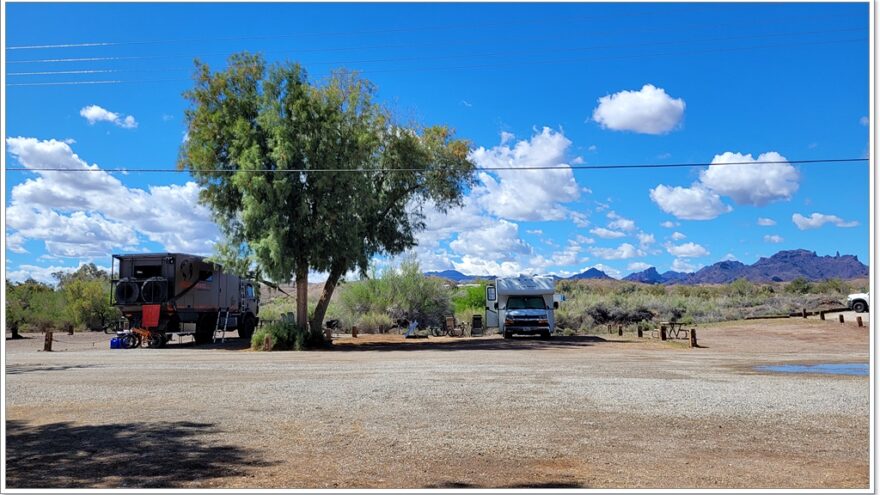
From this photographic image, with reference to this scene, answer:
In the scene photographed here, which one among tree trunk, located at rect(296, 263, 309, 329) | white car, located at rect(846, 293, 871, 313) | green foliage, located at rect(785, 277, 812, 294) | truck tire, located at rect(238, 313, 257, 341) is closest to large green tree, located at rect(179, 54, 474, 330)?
tree trunk, located at rect(296, 263, 309, 329)

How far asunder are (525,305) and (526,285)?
94cm

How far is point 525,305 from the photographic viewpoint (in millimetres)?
35125

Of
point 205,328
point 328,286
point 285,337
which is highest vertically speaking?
point 328,286

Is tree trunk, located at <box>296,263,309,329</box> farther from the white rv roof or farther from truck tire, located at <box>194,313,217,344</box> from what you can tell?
the white rv roof

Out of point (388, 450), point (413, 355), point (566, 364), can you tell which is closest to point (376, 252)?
point (413, 355)

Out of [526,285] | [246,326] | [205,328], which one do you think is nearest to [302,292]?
[205,328]

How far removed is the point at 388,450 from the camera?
8031 millimetres

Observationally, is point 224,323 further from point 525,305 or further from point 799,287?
point 799,287

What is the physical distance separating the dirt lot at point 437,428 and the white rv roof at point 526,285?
16863mm

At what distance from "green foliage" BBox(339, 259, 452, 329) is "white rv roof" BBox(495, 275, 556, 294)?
43.8ft

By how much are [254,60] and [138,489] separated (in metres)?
26.1

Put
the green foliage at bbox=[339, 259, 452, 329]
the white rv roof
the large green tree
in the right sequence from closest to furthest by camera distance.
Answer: the large green tree, the white rv roof, the green foliage at bbox=[339, 259, 452, 329]

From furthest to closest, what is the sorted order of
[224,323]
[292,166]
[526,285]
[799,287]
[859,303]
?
[799,287] → [859,303] → [526,285] → [224,323] → [292,166]

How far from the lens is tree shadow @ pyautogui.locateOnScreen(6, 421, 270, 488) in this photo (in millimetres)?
6871
